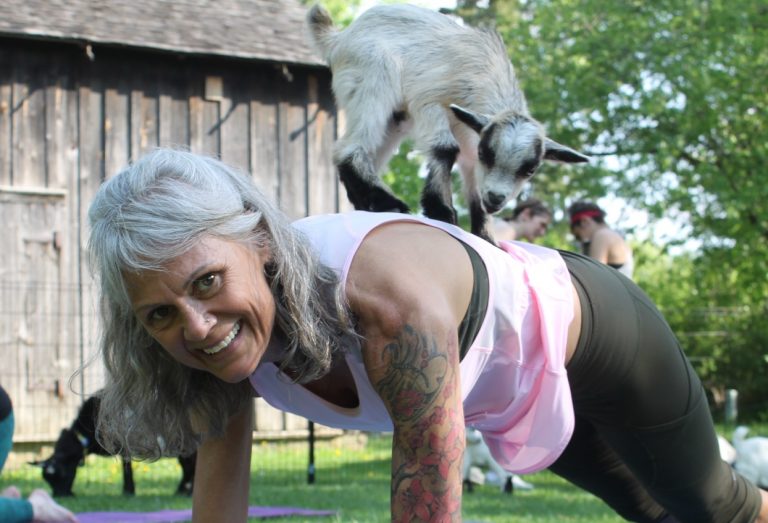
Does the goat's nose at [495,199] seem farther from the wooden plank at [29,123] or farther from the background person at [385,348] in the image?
the wooden plank at [29,123]

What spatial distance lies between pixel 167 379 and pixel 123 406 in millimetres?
134

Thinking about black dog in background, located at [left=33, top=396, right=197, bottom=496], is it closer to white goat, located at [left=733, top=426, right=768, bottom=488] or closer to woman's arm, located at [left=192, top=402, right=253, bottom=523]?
white goat, located at [left=733, top=426, right=768, bottom=488]

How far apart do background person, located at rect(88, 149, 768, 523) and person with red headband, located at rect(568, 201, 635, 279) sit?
386 cm

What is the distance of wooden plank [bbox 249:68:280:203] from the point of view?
1159cm

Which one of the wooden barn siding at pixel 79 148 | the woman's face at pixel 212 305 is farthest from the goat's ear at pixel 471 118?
the wooden barn siding at pixel 79 148

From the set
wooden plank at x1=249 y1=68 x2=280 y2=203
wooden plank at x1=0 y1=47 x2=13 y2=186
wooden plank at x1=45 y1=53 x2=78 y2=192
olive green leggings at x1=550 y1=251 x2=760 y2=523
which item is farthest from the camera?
wooden plank at x1=249 y1=68 x2=280 y2=203

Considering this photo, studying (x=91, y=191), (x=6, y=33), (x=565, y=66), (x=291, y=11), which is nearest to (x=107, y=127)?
(x=91, y=191)

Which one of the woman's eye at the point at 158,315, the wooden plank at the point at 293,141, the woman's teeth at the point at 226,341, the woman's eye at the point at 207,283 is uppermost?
the woman's eye at the point at 207,283

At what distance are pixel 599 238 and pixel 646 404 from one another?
4.35 meters

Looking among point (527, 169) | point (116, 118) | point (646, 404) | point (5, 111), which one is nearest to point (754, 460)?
point (527, 169)

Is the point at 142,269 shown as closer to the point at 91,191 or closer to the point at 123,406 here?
the point at 123,406

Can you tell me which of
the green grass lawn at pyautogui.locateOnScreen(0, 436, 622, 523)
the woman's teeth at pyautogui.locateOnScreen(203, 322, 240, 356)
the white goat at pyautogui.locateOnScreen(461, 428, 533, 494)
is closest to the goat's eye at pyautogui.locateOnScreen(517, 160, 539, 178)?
the woman's teeth at pyautogui.locateOnScreen(203, 322, 240, 356)

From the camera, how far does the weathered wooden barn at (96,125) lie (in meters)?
10.6

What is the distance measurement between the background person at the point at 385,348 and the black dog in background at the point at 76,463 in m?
5.19
